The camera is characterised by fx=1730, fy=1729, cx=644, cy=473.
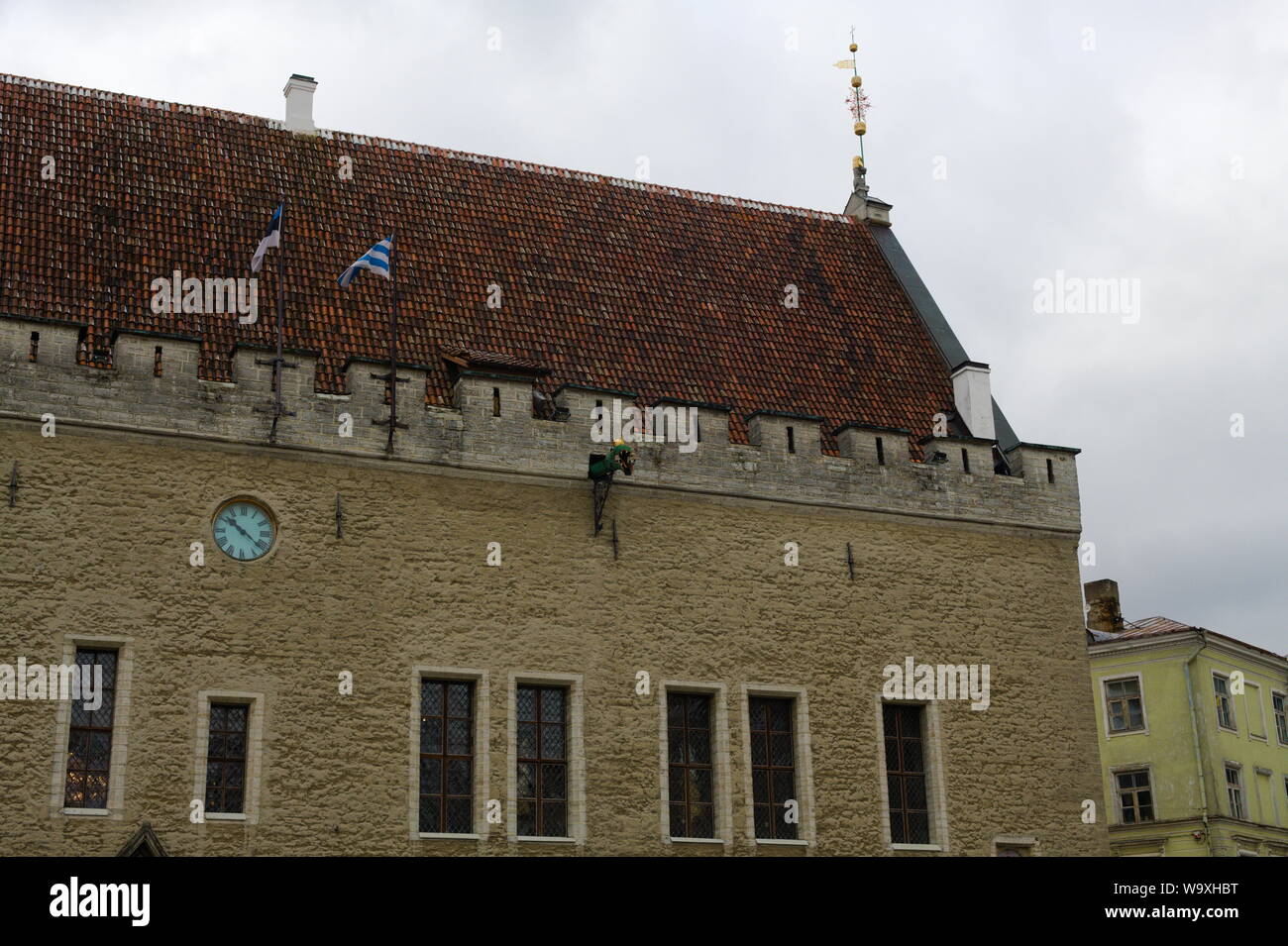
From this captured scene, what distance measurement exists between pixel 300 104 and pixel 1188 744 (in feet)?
68.4

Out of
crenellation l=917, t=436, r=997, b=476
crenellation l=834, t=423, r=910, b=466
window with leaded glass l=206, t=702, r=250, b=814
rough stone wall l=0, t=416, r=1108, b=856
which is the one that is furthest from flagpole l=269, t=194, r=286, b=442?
crenellation l=917, t=436, r=997, b=476

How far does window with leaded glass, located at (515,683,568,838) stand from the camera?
18.8 metres

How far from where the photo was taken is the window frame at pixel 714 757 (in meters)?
19.3

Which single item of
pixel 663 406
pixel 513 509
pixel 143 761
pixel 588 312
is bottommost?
pixel 143 761

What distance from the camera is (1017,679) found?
70.6 feet

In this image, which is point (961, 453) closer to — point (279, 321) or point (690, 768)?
point (690, 768)

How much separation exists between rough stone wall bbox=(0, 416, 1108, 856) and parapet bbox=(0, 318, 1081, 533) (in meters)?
0.10

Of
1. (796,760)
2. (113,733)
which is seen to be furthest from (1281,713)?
(113,733)

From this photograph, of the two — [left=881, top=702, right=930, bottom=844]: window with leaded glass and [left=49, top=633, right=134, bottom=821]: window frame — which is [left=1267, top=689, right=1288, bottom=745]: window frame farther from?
[left=49, top=633, right=134, bottom=821]: window frame

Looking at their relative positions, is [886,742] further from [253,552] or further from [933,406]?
[253,552]
